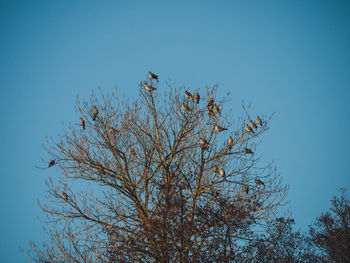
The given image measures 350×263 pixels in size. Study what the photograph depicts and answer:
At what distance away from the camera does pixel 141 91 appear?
814 cm

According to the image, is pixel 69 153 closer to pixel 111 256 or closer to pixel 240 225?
pixel 111 256

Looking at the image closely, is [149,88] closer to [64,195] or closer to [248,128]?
[248,128]

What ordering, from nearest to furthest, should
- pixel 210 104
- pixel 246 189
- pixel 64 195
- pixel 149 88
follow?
1. pixel 64 195
2. pixel 246 189
3. pixel 210 104
4. pixel 149 88

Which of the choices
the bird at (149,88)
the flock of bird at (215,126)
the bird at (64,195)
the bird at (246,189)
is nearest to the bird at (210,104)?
the flock of bird at (215,126)

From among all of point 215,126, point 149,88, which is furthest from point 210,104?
point 149,88

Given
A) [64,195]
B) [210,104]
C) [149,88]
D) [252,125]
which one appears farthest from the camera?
[149,88]

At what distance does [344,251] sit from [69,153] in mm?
13789

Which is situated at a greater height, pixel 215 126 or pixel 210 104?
pixel 210 104

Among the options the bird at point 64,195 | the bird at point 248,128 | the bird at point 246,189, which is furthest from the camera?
the bird at point 248,128

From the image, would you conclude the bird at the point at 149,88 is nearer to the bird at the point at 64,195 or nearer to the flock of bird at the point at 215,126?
the flock of bird at the point at 215,126

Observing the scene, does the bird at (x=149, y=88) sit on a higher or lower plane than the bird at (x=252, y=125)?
higher

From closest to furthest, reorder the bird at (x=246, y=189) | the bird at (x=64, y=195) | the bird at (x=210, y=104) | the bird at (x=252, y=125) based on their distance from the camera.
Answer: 1. the bird at (x=64, y=195)
2. the bird at (x=246, y=189)
3. the bird at (x=252, y=125)
4. the bird at (x=210, y=104)

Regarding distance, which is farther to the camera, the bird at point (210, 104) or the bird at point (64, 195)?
the bird at point (210, 104)

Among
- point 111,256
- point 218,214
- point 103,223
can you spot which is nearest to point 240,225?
point 218,214
